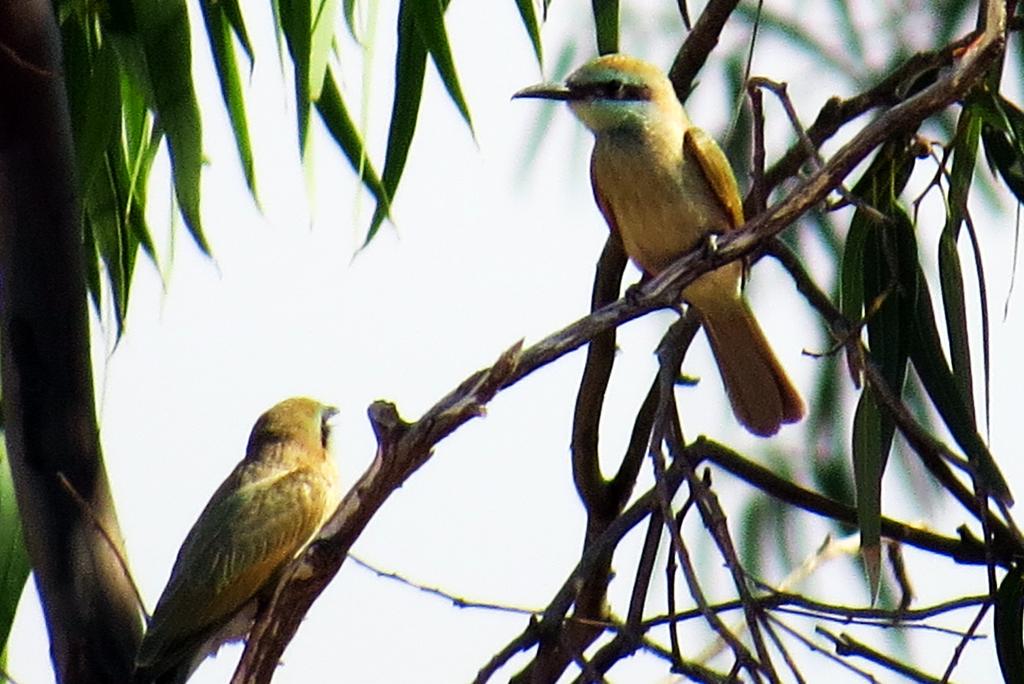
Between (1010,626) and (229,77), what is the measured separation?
1558 mm

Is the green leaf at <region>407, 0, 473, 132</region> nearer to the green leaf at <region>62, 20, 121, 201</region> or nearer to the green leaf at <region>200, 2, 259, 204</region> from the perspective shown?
the green leaf at <region>200, 2, 259, 204</region>

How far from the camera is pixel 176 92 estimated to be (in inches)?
107

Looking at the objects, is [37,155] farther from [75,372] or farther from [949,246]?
[949,246]

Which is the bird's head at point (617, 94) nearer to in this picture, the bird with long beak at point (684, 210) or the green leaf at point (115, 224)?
the bird with long beak at point (684, 210)

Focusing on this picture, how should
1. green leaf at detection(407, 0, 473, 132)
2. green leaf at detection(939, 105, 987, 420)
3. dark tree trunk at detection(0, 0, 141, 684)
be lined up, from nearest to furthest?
1. green leaf at detection(939, 105, 987, 420)
2. dark tree trunk at detection(0, 0, 141, 684)
3. green leaf at detection(407, 0, 473, 132)

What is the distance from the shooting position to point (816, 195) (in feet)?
6.56

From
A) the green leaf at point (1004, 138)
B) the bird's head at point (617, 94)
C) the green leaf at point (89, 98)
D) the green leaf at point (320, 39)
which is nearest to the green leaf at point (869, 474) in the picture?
the green leaf at point (1004, 138)

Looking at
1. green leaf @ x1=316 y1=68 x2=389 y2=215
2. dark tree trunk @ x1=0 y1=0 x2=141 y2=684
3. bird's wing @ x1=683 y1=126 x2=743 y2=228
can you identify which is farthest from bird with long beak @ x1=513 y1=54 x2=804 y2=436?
dark tree trunk @ x1=0 y1=0 x2=141 y2=684

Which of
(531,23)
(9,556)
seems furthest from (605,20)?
(9,556)

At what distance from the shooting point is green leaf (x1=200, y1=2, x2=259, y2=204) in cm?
291

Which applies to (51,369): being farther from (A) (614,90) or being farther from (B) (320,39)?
(A) (614,90)

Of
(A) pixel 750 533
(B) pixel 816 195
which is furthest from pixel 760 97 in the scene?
(A) pixel 750 533

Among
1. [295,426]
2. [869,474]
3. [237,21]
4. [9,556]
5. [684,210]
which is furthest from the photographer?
[295,426]

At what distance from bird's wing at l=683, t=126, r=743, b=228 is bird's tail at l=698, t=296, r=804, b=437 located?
18 centimetres
